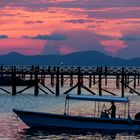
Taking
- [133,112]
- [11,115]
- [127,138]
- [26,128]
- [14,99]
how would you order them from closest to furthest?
[127,138], [26,128], [11,115], [133,112], [14,99]

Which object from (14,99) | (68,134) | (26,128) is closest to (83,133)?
(68,134)

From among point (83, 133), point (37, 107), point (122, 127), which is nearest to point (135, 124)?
point (122, 127)

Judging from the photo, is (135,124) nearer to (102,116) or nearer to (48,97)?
(102,116)

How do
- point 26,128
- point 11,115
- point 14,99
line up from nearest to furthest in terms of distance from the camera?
point 26,128 < point 11,115 < point 14,99

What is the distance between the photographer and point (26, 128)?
5950 centimetres

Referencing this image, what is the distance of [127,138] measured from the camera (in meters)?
54.4

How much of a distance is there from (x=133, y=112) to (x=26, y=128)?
2105 centimetres

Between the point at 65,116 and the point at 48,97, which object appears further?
the point at 48,97

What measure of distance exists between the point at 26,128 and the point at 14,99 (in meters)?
39.0

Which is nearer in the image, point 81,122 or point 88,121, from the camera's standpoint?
point 88,121

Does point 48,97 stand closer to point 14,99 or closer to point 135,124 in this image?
point 14,99

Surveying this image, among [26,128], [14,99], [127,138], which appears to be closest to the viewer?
[127,138]

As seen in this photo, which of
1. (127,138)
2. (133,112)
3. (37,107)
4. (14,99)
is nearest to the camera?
(127,138)

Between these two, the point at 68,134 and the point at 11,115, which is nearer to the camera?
the point at 68,134
